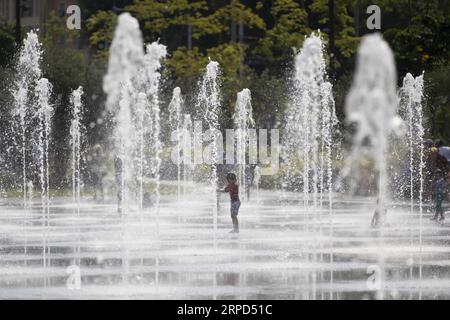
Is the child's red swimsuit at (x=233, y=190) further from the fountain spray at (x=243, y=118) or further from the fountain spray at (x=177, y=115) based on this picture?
the fountain spray at (x=243, y=118)

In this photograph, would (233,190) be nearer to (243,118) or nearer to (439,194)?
(439,194)

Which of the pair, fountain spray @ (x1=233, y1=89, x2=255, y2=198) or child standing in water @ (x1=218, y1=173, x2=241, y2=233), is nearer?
child standing in water @ (x1=218, y1=173, x2=241, y2=233)

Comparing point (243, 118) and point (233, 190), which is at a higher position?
point (243, 118)

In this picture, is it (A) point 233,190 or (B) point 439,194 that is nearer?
(A) point 233,190

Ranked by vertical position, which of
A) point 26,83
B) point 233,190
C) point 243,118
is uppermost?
point 26,83

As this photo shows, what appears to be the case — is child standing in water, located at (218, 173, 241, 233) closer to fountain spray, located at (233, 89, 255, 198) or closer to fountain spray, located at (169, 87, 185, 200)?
fountain spray, located at (169, 87, 185, 200)

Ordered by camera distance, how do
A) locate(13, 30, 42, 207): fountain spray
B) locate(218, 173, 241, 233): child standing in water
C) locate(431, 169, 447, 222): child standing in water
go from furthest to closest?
locate(13, 30, 42, 207): fountain spray
locate(431, 169, 447, 222): child standing in water
locate(218, 173, 241, 233): child standing in water

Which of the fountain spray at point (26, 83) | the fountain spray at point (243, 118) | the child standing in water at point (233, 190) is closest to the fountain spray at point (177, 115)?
the fountain spray at point (243, 118)

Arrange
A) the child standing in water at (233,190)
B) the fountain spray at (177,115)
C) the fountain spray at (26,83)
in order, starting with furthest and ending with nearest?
the fountain spray at (177,115) → the fountain spray at (26,83) → the child standing in water at (233,190)

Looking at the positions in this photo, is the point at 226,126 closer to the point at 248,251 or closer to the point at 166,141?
the point at 166,141

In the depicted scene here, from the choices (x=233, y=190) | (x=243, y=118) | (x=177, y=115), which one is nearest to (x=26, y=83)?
(x=177, y=115)

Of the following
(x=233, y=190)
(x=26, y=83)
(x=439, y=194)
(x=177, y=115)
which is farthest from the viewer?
(x=177, y=115)

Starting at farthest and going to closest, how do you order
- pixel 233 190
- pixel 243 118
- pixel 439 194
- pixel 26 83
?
pixel 243 118
pixel 26 83
pixel 439 194
pixel 233 190

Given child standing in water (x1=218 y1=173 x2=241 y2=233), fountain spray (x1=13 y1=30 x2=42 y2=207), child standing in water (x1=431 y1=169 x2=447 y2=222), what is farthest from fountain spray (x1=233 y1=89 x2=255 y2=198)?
child standing in water (x1=218 y1=173 x2=241 y2=233)
